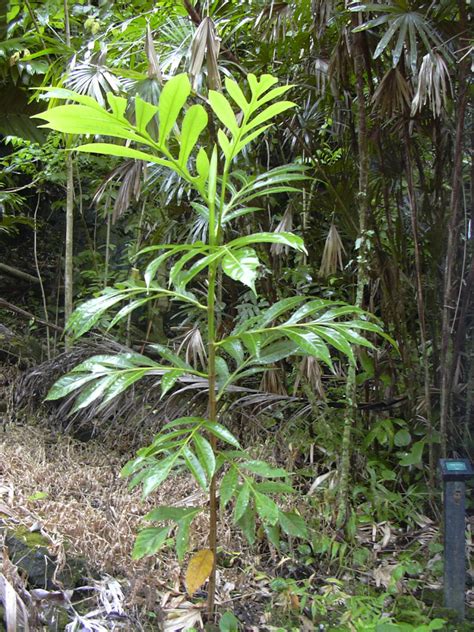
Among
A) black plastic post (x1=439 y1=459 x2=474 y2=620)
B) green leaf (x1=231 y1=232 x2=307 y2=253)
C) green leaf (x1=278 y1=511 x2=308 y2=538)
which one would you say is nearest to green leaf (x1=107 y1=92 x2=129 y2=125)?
green leaf (x1=231 y1=232 x2=307 y2=253)

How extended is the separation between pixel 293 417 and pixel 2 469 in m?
1.36

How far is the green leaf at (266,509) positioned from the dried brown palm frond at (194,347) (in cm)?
142

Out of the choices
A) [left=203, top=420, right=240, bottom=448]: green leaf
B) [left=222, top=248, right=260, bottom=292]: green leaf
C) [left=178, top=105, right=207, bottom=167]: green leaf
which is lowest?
[left=203, top=420, right=240, bottom=448]: green leaf

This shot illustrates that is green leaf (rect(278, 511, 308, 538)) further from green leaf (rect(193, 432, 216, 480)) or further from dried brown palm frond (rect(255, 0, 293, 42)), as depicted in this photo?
dried brown palm frond (rect(255, 0, 293, 42))

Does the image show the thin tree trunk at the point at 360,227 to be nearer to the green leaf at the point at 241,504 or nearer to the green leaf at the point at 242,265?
the green leaf at the point at 241,504

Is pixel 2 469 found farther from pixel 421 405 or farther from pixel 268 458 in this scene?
pixel 421 405

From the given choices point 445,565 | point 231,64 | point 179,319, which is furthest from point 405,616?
point 179,319

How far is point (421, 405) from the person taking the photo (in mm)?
2725

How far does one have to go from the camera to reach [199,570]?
1686mm

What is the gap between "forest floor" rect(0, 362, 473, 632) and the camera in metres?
1.84

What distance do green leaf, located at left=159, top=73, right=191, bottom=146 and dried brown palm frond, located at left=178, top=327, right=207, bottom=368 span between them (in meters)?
1.73

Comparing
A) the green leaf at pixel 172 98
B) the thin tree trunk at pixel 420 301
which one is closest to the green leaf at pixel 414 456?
the thin tree trunk at pixel 420 301

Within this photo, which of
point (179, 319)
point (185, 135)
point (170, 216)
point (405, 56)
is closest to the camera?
point (185, 135)

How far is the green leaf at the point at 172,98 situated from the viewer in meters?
1.32
